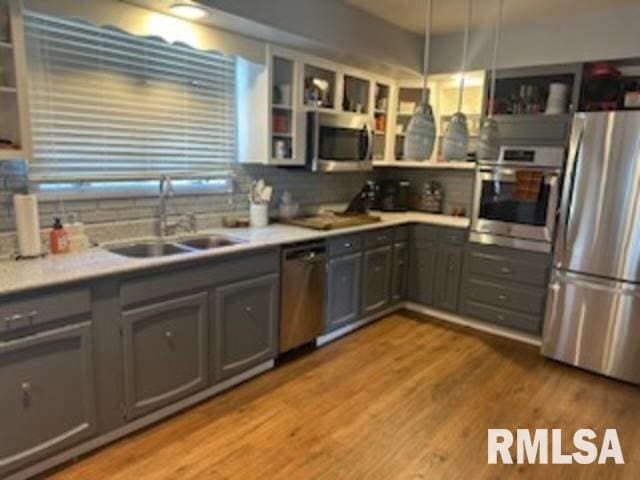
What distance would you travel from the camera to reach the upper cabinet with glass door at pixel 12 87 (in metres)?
1.95

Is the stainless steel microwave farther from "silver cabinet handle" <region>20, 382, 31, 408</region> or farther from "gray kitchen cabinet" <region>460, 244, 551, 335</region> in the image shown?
"silver cabinet handle" <region>20, 382, 31, 408</region>

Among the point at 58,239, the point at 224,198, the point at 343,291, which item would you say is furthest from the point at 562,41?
the point at 58,239

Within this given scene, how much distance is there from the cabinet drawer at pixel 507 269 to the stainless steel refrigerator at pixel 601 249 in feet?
0.55

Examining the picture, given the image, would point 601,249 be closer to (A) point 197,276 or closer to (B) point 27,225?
(A) point 197,276

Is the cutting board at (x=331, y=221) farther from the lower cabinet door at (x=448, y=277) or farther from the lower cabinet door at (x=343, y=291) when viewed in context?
the lower cabinet door at (x=448, y=277)

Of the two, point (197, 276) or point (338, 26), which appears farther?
point (338, 26)

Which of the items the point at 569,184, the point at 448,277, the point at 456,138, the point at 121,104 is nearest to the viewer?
the point at 456,138

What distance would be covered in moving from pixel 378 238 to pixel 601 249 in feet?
5.31

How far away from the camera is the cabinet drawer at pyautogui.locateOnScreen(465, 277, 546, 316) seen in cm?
350

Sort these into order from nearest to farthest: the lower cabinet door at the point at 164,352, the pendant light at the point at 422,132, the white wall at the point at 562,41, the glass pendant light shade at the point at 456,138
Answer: the pendant light at the point at 422,132
the glass pendant light shade at the point at 456,138
the lower cabinet door at the point at 164,352
the white wall at the point at 562,41

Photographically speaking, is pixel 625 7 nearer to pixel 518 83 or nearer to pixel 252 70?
pixel 518 83

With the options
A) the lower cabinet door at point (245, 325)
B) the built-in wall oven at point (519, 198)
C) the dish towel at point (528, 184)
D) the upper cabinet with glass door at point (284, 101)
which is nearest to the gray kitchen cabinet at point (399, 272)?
the built-in wall oven at point (519, 198)

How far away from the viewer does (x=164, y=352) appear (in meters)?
2.34

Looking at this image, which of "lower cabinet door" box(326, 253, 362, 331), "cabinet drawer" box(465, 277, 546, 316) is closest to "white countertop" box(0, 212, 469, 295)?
"lower cabinet door" box(326, 253, 362, 331)
